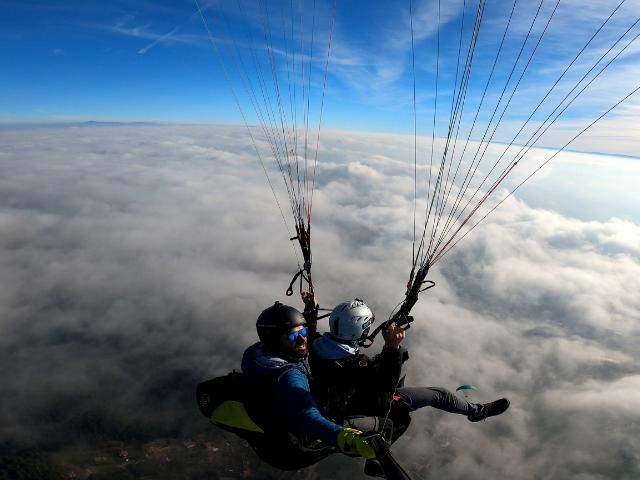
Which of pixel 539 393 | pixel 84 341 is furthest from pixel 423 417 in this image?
pixel 84 341

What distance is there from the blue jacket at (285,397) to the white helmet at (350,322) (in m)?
0.68

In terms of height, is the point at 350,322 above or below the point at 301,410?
above

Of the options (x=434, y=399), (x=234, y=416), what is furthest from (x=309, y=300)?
(x=234, y=416)

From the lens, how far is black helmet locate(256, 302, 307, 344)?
349 cm

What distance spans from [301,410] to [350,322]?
138 centimetres

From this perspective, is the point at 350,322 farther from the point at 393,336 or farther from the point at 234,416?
the point at 234,416

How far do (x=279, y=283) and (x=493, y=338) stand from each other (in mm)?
88394

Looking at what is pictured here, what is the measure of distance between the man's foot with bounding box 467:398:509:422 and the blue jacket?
3.26 metres

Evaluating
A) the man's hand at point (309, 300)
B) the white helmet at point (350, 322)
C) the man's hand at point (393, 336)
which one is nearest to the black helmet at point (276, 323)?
the white helmet at point (350, 322)

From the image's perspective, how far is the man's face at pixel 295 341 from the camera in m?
3.45

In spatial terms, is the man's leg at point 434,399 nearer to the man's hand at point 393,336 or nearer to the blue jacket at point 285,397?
the man's hand at point 393,336

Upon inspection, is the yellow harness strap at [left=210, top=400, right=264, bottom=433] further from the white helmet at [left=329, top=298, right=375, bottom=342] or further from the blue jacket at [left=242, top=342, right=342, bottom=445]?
the white helmet at [left=329, top=298, right=375, bottom=342]

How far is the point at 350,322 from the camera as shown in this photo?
4074mm

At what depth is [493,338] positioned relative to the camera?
13762cm
